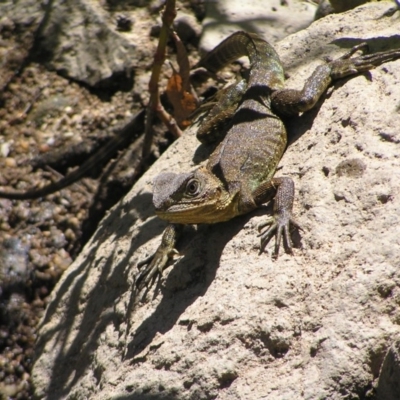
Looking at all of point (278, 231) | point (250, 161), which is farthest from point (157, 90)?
point (278, 231)

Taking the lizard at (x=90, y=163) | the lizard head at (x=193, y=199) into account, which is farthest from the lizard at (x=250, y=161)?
the lizard at (x=90, y=163)

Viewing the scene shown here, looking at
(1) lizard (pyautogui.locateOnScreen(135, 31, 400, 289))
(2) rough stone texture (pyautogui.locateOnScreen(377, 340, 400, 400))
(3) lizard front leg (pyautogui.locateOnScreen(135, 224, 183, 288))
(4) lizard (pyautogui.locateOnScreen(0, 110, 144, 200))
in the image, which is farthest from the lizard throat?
(4) lizard (pyautogui.locateOnScreen(0, 110, 144, 200))

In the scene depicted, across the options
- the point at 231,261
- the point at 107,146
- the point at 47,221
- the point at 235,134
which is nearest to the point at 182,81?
the point at 107,146

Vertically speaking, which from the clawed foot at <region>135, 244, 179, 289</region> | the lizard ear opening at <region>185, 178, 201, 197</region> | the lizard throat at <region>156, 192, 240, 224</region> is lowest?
the clawed foot at <region>135, 244, 179, 289</region>

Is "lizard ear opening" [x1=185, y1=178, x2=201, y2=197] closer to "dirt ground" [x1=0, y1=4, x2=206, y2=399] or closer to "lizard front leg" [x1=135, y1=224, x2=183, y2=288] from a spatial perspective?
"lizard front leg" [x1=135, y1=224, x2=183, y2=288]

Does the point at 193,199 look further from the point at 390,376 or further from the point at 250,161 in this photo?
the point at 390,376
